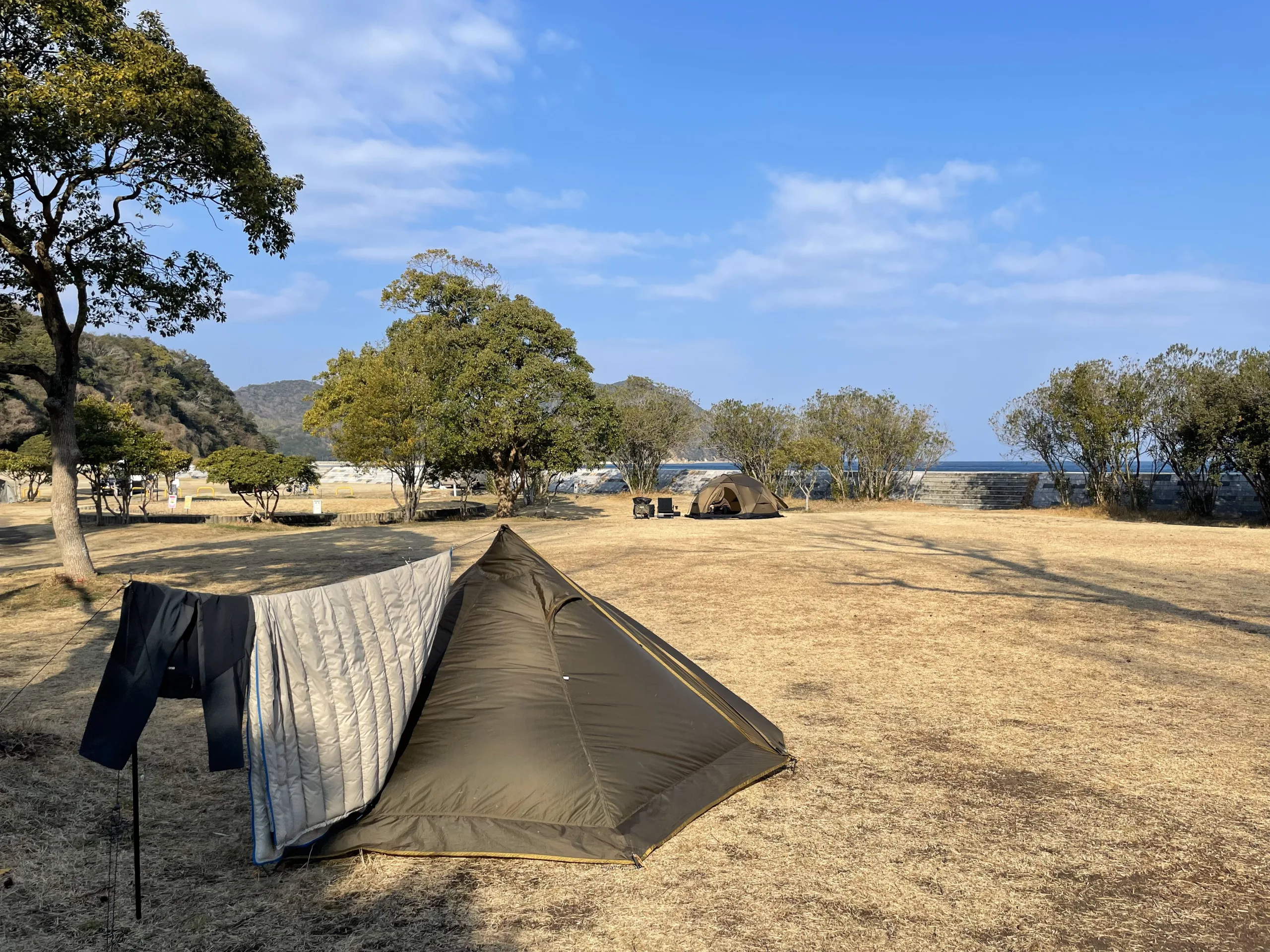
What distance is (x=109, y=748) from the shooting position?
3.57m

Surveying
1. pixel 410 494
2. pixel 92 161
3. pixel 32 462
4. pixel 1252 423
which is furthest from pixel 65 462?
pixel 1252 423

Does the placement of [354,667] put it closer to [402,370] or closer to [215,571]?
[215,571]

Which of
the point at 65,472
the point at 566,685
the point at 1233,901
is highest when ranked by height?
the point at 65,472

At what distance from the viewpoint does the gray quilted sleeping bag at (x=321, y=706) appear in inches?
155

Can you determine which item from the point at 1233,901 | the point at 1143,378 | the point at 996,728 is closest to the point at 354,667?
the point at 1233,901

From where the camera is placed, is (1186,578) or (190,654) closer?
(190,654)

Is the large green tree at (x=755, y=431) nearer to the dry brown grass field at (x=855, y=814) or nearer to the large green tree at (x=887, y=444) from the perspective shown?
the large green tree at (x=887, y=444)

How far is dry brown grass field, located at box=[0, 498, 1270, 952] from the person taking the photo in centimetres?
373

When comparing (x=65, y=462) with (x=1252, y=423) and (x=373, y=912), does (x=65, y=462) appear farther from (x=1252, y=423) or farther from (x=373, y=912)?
(x=1252, y=423)

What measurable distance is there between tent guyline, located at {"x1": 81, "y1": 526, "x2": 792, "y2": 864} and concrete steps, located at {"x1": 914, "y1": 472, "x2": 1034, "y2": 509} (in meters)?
31.4

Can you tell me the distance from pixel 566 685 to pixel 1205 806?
4.04m

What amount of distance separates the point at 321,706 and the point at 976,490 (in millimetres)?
36896

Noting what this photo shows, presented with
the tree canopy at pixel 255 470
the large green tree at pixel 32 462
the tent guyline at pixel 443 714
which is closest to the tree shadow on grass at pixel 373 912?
the tent guyline at pixel 443 714

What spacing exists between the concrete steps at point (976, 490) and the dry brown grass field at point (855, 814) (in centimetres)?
2461
